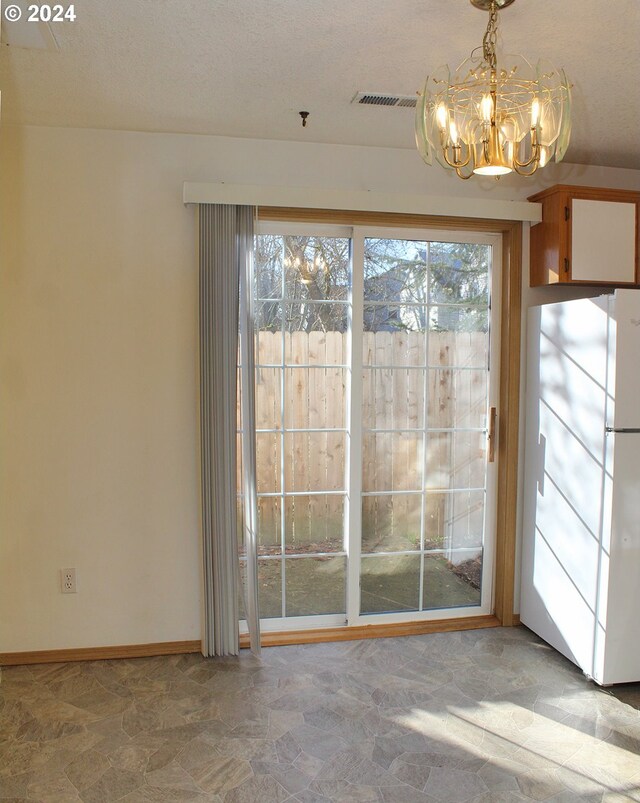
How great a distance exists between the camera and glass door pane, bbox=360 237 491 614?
3.44m

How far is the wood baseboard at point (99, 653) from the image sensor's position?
3.08 m

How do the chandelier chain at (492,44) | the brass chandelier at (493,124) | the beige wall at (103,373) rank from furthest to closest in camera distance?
the beige wall at (103,373)
the chandelier chain at (492,44)
the brass chandelier at (493,124)

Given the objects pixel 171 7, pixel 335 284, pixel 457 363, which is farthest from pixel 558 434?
pixel 171 7

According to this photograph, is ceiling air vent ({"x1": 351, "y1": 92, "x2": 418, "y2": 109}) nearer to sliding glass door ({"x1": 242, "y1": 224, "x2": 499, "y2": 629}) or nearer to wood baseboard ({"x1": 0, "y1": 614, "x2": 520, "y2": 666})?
sliding glass door ({"x1": 242, "y1": 224, "x2": 499, "y2": 629})

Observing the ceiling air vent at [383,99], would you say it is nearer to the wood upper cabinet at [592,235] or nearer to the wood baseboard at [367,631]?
the wood upper cabinet at [592,235]

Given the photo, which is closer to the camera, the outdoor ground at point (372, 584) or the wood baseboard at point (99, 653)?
the wood baseboard at point (99, 653)

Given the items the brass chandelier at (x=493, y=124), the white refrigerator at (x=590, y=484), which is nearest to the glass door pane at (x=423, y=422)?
the white refrigerator at (x=590, y=484)

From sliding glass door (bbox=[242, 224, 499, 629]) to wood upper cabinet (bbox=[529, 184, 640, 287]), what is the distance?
0.38 m

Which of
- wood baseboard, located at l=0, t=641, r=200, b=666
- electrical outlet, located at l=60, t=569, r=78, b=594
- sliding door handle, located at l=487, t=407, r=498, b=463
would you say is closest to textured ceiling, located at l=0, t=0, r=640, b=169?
sliding door handle, located at l=487, t=407, r=498, b=463

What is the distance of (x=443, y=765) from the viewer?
7.63 feet

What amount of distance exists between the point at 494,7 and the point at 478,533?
8.75 ft

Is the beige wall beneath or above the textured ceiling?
beneath

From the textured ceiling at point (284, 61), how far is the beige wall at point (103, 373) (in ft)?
0.65

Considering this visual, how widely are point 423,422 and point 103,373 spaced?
175cm
